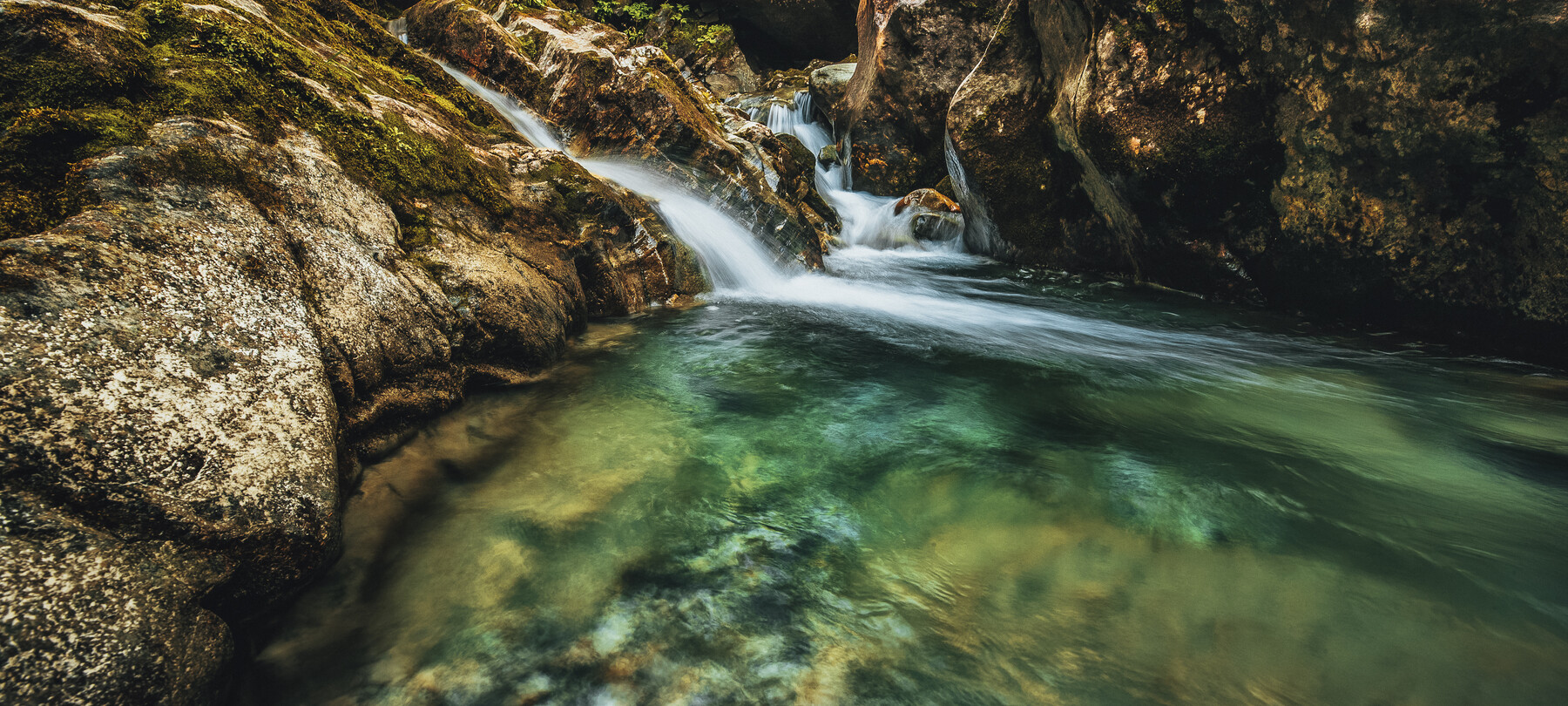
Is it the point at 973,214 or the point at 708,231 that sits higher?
the point at 973,214

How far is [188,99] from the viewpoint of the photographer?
286cm

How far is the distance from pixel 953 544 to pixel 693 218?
606 cm

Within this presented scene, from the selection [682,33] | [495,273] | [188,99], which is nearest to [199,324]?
[188,99]

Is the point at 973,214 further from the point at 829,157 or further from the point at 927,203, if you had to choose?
the point at 829,157

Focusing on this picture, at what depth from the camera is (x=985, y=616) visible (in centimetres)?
205

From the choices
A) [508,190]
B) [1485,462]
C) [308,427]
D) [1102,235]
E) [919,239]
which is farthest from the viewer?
[919,239]

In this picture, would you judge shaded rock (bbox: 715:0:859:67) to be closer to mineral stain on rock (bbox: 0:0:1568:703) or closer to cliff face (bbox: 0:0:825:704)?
mineral stain on rock (bbox: 0:0:1568:703)

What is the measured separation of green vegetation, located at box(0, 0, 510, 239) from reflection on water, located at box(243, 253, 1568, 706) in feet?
5.23

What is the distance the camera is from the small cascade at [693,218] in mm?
7189

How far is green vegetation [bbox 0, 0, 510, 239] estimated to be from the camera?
7.30ft

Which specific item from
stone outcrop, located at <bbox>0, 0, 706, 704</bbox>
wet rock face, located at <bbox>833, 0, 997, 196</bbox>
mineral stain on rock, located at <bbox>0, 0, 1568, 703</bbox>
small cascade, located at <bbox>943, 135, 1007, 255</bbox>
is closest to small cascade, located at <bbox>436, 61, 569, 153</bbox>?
mineral stain on rock, located at <bbox>0, 0, 1568, 703</bbox>

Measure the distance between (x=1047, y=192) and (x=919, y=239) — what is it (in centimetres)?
337

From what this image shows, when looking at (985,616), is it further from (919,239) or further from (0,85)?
(919,239)

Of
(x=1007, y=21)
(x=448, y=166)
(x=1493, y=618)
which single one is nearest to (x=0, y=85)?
(x=448, y=166)
